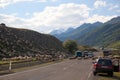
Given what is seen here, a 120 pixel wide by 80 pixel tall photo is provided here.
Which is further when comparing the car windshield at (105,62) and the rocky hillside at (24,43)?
the rocky hillside at (24,43)

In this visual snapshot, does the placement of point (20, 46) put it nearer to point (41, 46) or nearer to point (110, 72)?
point (41, 46)

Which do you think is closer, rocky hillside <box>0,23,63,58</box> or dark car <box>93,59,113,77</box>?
dark car <box>93,59,113,77</box>

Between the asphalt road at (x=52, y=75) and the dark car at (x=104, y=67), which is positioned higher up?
the dark car at (x=104, y=67)

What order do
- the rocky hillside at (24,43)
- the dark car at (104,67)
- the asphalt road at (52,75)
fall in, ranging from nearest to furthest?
the asphalt road at (52,75), the dark car at (104,67), the rocky hillside at (24,43)

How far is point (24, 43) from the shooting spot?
488 feet

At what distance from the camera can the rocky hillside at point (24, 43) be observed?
5026 inches

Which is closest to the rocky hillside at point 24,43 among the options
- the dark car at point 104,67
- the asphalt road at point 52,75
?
the asphalt road at point 52,75

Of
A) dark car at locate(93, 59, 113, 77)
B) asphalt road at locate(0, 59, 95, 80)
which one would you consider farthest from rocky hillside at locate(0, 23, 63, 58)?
dark car at locate(93, 59, 113, 77)

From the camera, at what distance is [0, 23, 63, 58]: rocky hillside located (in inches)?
5026

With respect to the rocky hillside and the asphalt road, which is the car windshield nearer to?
the asphalt road

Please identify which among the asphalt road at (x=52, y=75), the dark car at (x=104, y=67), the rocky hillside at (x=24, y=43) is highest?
the rocky hillside at (x=24, y=43)

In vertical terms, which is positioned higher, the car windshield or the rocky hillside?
the rocky hillside

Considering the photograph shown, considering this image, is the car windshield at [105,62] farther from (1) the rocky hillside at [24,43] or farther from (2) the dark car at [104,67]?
(1) the rocky hillside at [24,43]

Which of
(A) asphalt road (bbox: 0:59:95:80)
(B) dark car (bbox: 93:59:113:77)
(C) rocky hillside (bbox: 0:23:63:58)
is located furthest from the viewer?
(C) rocky hillside (bbox: 0:23:63:58)
